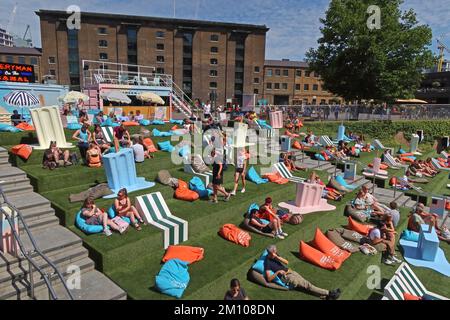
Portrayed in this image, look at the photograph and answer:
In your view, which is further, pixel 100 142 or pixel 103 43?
pixel 103 43

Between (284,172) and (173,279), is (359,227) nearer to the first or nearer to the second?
(284,172)

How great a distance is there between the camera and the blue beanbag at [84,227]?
7.54 m

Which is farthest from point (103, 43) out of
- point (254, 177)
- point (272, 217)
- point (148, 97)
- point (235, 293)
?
point (235, 293)

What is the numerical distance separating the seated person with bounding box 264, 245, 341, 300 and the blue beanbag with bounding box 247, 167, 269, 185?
535 cm

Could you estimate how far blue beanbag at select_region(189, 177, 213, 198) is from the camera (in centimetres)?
1027

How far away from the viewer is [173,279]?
245 inches

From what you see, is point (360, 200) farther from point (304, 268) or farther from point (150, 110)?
point (150, 110)

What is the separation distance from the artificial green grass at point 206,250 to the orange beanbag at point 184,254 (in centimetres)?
16

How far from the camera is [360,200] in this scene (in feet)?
Answer: 38.4

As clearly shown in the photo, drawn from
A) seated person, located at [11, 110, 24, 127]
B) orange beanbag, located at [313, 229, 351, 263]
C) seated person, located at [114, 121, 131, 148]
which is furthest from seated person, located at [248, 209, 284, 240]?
seated person, located at [11, 110, 24, 127]

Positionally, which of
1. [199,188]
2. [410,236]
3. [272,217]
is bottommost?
[410,236]

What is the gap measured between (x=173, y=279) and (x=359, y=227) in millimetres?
6531
